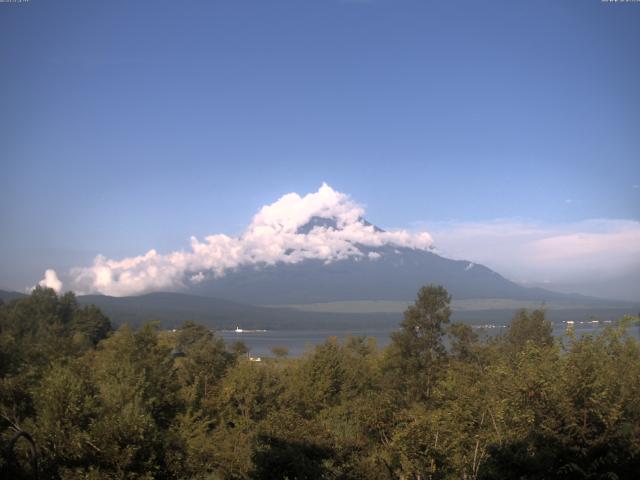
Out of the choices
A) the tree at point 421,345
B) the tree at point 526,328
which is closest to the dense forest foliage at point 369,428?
the tree at point 421,345

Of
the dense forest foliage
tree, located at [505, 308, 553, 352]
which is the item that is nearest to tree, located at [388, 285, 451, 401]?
the dense forest foliage

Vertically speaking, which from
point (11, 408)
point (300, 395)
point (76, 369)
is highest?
point (76, 369)

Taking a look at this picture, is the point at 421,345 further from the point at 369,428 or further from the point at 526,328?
the point at 369,428

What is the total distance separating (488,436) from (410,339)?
90.8ft

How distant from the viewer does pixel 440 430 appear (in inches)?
655

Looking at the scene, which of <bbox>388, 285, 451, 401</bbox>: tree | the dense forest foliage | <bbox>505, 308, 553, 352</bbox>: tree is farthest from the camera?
<bbox>505, 308, 553, 352</bbox>: tree

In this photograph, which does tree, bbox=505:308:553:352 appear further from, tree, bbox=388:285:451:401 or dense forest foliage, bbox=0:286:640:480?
dense forest foliage, bbox=0:286:640:480

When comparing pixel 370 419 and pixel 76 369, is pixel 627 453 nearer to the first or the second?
pixel 370 419

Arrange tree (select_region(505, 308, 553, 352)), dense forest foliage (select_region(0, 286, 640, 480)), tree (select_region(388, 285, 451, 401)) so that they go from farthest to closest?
1. tree (select_region(505, 308, 553, 352))
2. tree (select_region(388, 285, 451, 401))
3. dense forest foliage (select_region(0, 286, 640, 480))

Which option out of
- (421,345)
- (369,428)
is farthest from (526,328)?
(369,428)

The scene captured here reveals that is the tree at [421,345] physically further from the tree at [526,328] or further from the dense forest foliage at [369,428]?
the tree at [526,328]

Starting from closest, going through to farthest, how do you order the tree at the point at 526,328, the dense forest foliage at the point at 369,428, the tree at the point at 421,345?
the dense forest foliage at the point at 369,428 → the tree at the point at 421,345 → the tree at the point at 526,328

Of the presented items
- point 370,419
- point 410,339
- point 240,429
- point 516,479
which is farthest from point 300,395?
point 516,479

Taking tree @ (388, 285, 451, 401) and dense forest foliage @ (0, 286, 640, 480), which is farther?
tree @ (388, 285, 451, 401)
